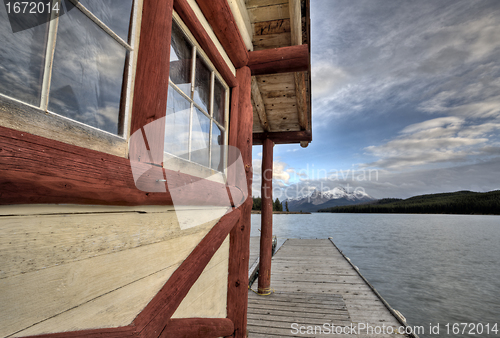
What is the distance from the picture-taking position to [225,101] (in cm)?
307

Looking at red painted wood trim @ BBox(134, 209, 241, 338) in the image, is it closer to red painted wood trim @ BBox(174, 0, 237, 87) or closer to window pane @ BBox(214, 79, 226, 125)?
window pane @ BBox(214, 79, 226, 125)

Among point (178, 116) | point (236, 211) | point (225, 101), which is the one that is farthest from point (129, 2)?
point (236, 211)

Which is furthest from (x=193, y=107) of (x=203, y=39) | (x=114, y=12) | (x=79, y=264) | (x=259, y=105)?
(x=259, y=105)

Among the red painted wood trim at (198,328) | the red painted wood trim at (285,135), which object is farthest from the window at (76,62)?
the red painted wood trim at (285,135)

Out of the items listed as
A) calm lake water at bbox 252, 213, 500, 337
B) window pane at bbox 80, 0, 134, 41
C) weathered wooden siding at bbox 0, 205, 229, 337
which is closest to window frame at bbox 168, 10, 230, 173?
window pane at bbox 80, 0, 134, 41

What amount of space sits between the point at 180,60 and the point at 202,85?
458mm

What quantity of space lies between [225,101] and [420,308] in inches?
584

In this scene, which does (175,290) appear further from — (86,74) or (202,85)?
(202,85)

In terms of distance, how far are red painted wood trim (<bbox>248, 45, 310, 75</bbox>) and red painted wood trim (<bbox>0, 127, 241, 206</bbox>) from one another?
269 cm

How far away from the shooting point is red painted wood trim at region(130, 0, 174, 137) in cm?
142

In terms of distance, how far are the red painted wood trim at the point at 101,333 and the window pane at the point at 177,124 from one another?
1120mm

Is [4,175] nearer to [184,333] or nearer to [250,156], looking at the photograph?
[184,333]

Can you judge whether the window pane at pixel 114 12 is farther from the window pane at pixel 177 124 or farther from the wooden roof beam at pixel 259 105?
the wooden roof beam at pixel 259 105

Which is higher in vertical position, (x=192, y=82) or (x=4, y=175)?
(x=192, y=82)
